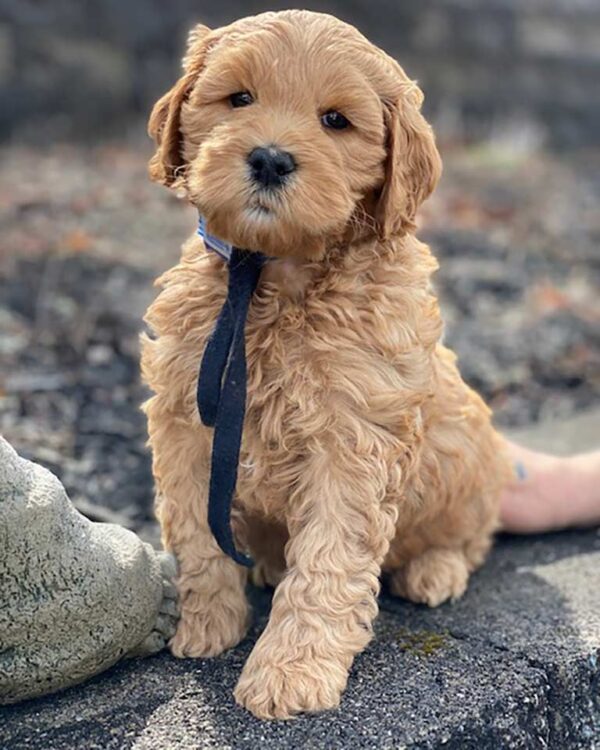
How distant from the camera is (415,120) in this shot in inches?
130

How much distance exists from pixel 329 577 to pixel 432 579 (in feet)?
2.54

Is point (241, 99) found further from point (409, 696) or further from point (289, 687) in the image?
point (409, 696)

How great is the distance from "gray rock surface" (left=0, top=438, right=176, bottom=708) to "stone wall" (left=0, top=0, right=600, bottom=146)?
816 centimetres

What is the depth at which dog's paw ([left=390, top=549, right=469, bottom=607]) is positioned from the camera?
389cm

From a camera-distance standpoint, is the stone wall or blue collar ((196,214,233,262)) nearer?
blue collar ((196,214,233,262))

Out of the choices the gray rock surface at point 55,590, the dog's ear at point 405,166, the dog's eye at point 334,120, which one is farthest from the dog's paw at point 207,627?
the dog's eye at point 334,120

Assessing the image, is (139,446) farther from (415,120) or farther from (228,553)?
(415,120)

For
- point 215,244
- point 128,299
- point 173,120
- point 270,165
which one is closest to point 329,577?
point 215,244

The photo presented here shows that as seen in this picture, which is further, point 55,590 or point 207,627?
point 207,627

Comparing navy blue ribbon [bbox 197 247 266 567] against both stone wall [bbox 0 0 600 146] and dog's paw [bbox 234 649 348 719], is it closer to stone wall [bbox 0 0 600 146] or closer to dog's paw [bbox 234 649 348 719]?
dog's paw [bbox 234 649 348 719]

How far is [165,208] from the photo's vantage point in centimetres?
909

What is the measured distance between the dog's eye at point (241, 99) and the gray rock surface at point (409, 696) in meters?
1.60

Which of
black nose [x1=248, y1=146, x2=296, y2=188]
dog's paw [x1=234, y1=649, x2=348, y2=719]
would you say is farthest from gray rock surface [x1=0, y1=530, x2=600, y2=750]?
black nose [x1=248, y1=146, x2=296, y2=188]

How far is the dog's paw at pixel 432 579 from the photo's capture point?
153 inches
